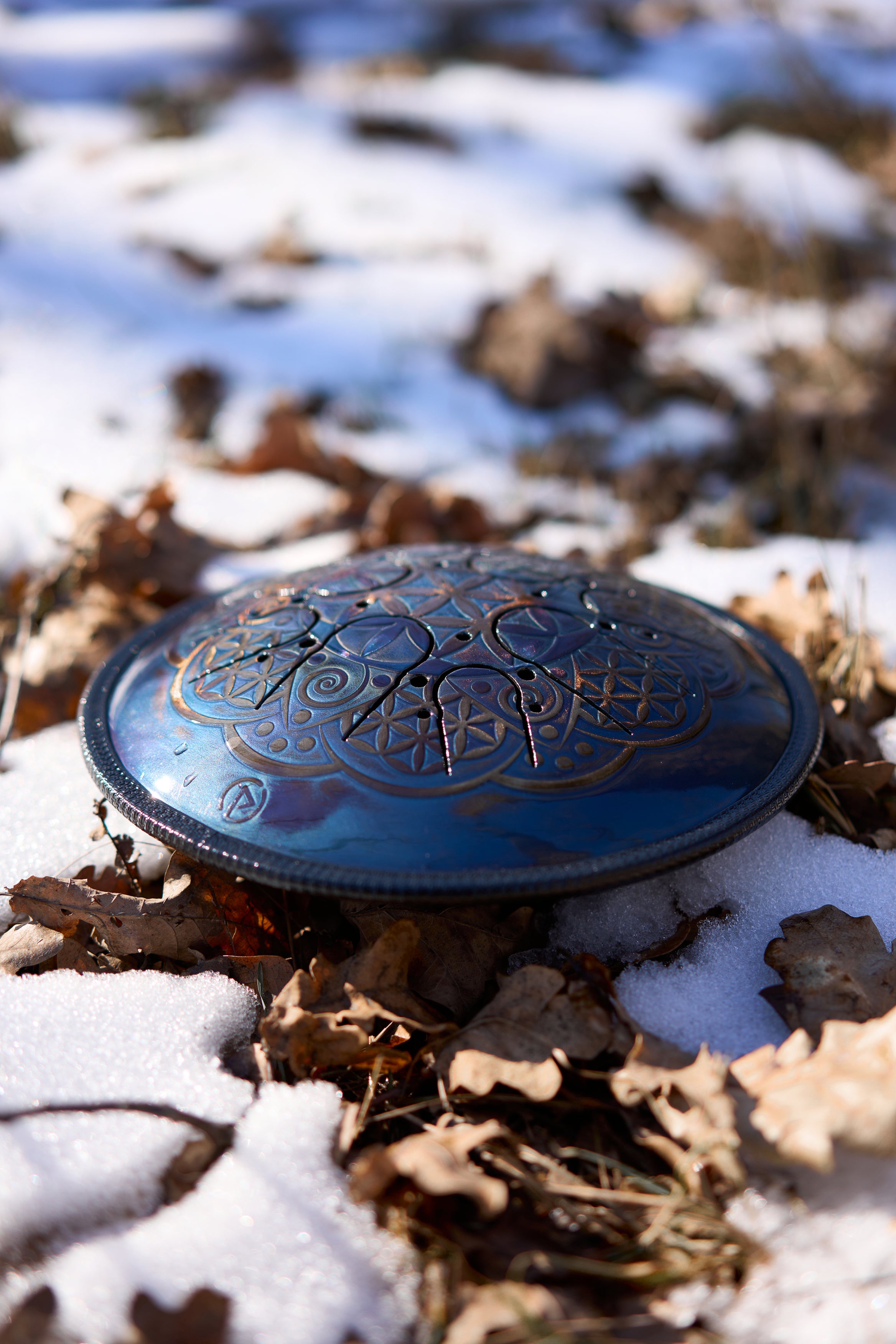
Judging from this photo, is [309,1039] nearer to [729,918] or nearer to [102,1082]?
[102,1082]

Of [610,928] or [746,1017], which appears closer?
[746,1017]

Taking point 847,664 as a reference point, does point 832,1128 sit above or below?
above

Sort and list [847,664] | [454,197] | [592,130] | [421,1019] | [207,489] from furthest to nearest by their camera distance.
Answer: [592,130] < [454,197] < [207,489] < [847,664] < [421,1019]

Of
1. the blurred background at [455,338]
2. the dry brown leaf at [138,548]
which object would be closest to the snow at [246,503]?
the blurred background at [455,338]

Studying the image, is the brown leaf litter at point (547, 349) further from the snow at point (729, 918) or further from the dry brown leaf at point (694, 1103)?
the dry brown leaf at point (694, 1103)

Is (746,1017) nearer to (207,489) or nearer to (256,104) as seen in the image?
(207,489)

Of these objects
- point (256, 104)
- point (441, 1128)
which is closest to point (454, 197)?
point (256, 104)

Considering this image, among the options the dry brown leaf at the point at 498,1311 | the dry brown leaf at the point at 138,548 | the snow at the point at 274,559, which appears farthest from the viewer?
the snow at the point at 274,559
